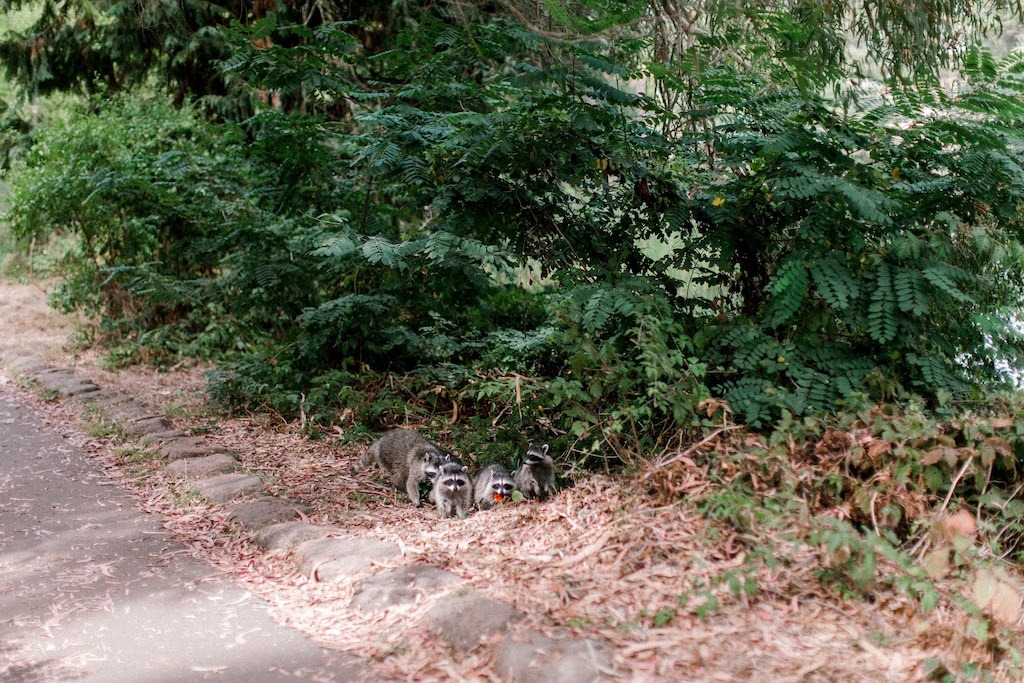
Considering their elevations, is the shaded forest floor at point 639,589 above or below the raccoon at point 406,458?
above

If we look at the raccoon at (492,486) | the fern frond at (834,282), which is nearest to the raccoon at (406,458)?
the raccoon at (492,486)

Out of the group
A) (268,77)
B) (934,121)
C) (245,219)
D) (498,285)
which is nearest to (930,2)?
(934,121)

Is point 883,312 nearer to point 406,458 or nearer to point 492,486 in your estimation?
point 492,486

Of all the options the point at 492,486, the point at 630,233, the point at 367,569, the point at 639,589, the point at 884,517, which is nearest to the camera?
the point at 639,589

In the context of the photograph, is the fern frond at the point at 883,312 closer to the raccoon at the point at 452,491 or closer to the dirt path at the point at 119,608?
the raccoon at the point at 452,491

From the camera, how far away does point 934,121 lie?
18.1 ft

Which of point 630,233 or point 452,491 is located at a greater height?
point 630,233

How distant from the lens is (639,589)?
13.0 feet

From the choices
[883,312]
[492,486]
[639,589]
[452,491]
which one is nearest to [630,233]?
[883,312]

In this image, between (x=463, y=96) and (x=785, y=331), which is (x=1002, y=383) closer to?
(x=785, y=331)

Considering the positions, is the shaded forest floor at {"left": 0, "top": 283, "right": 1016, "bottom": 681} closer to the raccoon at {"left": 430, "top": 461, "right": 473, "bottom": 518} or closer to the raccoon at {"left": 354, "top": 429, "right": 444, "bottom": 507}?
the raccoon at {"left": 430, "top": 461, "right": 473, "bottom": 518}

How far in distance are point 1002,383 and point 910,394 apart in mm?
864

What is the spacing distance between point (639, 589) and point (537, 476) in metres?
1.90

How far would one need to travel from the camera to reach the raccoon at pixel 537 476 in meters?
5.76
